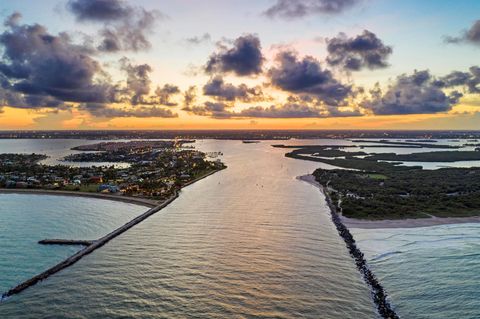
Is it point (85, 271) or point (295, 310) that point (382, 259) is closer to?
point (295, 310)

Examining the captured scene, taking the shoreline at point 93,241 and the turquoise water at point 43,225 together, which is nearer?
the shoreline at point 93,241

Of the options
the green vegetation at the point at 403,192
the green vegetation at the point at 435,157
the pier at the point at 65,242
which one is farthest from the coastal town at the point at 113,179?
the green vegetation at the point at 435,157

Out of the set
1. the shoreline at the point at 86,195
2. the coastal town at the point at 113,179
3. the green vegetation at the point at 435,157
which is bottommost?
the shoreline at the point at 86,195

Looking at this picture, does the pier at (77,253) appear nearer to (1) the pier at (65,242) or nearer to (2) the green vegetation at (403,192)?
(1) the pier at (65,242)

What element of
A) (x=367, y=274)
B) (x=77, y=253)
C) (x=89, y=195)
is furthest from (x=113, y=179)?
(x=367, y=274)

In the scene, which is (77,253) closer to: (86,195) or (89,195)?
(89,195)

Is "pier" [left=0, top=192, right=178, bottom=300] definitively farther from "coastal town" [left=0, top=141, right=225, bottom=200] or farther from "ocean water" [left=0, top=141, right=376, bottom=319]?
"coastal town" [left=0, top=141, right=225, bottom=200]
